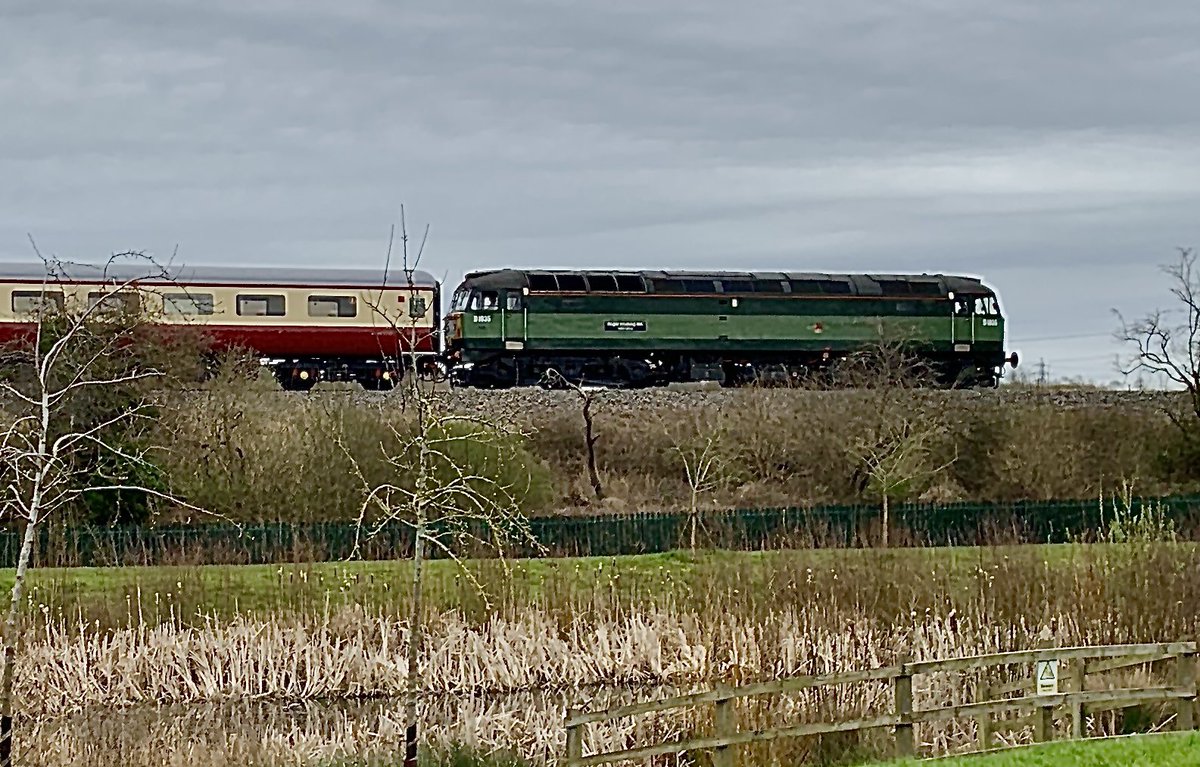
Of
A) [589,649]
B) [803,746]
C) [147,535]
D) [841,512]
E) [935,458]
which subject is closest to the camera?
[803,746]

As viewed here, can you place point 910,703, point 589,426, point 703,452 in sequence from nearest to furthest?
point 910,703
point 703,452
point 589,426

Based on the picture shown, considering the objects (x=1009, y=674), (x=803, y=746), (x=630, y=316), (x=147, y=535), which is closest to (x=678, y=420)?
(x=630, y=316)

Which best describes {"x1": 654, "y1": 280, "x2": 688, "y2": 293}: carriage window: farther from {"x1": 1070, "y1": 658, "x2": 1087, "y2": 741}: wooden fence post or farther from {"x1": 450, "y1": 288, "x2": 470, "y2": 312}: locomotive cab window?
{"x1": 1070, "y1": 658, "x2": 1087, "y2": 741}: wooden fence post

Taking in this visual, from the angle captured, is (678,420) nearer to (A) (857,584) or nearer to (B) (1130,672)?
(A) (857,584)

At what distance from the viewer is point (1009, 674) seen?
20.2 meters

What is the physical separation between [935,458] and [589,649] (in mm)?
18466

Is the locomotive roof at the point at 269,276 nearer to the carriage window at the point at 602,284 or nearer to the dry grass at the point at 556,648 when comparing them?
the carriage window at the point at 602,284

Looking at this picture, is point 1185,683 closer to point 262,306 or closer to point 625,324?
point 625,324

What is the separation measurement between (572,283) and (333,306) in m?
6.16

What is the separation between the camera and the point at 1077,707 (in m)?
14.5

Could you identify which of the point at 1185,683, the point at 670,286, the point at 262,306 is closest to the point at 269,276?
the point at 262,306

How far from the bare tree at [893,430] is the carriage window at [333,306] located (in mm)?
12404

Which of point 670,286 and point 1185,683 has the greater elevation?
point 670,286

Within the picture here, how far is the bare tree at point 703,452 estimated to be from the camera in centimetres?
3528
